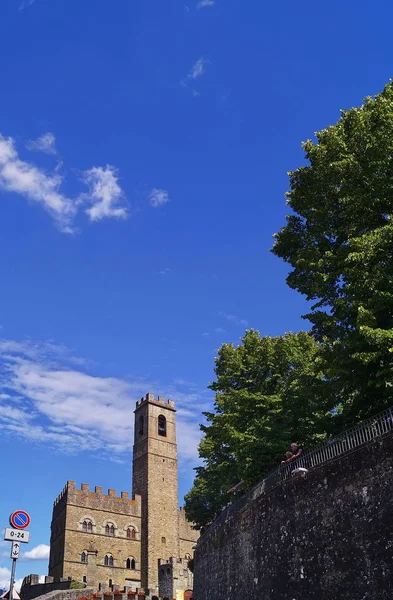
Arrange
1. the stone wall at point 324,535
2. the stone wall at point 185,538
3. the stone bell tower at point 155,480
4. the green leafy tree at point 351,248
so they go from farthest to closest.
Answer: the stone wall at point 185,538 → the stone bell tower at point 155,480 → the green leafy tree at point 351,248 → the stone wall at point 324,535

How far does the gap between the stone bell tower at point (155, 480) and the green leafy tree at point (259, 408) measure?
22.3m

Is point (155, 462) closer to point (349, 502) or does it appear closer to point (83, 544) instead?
point (83, 544)

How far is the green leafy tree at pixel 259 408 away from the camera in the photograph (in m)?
24.0

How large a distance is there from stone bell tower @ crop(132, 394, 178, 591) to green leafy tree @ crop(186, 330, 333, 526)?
22345 millimetres

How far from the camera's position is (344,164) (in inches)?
706

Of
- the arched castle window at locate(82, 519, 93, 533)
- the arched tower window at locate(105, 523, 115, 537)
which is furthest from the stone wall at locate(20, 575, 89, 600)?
the arched tower window at locate(105, 523, 115, 537)

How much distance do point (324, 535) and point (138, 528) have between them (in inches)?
1742

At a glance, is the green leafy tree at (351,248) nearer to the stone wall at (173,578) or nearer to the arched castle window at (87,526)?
the stone wall at (173,578)

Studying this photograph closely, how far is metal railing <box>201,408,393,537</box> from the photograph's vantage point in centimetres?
1452

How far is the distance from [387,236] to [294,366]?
42.9 feet

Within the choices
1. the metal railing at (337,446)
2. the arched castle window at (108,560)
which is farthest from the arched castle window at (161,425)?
the metal railing at (337,446)

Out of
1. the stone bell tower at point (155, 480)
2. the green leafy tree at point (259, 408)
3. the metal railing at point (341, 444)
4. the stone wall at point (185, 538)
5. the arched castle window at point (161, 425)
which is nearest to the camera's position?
the metal railing at point (341, 444)

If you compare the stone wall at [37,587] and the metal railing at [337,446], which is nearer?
the metal railing at [337,446]

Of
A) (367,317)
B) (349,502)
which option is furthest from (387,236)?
(349,502)
